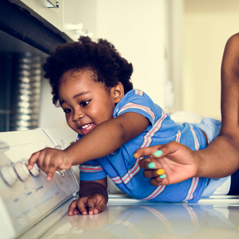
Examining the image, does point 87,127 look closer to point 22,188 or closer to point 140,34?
point 22,188

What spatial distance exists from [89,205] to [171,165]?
8.4 inches

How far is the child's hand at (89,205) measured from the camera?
2.16 feet

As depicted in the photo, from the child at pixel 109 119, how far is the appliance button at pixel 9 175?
0.20 m

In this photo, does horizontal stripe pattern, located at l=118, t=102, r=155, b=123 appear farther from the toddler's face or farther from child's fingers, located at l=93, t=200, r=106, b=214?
child's fingers, located at l=93, t=200, r=106, b=214

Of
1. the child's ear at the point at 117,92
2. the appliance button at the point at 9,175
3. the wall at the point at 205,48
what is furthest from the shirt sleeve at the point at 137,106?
the wall at the point at 205,48

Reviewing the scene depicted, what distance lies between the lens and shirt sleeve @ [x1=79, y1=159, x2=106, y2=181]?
916mm

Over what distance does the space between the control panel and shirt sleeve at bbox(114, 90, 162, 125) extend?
0.23m

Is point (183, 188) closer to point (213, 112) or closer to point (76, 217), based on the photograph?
point (76, 217)

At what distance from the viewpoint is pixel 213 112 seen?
442 centimetres

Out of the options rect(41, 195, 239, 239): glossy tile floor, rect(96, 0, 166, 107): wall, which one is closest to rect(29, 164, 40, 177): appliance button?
rect(41, 195, 239, 239): glossy tile floor

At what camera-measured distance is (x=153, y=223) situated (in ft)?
1.80

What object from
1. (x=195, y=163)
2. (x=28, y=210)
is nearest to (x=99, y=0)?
(x=195, y=163)

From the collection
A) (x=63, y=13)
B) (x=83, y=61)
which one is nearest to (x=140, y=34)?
(x=63, y=13)

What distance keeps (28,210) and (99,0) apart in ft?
5.04
